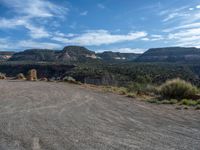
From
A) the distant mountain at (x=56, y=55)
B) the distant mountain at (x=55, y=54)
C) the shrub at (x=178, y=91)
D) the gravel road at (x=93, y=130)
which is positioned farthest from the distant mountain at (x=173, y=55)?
the gravel road at (x=93, y=130)

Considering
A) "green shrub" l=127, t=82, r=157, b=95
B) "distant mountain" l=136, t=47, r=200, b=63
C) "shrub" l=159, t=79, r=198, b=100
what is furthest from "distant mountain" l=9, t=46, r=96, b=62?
"shrub" l=159, t=79, r=198, b=100

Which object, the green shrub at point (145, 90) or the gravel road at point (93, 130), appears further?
the green shrub at point (145, 90)

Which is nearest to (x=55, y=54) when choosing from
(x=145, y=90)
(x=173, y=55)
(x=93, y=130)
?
(x=173, y=55)

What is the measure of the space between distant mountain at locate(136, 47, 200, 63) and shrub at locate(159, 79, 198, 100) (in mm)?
122149

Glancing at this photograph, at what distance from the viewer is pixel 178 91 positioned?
23.1 m

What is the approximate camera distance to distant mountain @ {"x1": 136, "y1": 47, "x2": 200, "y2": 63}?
151m

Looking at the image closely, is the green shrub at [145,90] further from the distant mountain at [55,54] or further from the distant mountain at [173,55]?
the distant mountain at [55,54]

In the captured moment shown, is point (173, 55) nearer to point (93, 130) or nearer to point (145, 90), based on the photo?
point (145, 90)

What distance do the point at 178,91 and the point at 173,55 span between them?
147 m

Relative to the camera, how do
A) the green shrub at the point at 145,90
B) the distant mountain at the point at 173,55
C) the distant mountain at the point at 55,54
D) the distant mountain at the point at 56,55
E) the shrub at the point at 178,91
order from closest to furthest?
the shrub at the point at 178,91 < the green shrub at the point at 145,90 < the distant mountain at the point at 173,55 < the distant mountain at the point at 56,55 < the distant mountain at the point at 55,54

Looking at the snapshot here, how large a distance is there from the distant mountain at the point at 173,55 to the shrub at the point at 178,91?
12215cm

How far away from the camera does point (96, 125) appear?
10.8 meters

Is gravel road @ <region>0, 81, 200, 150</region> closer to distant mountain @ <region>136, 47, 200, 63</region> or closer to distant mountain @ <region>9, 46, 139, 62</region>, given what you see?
distant mountain @ <region>136, 47, 200, 63</region>

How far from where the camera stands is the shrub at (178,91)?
890 inches
